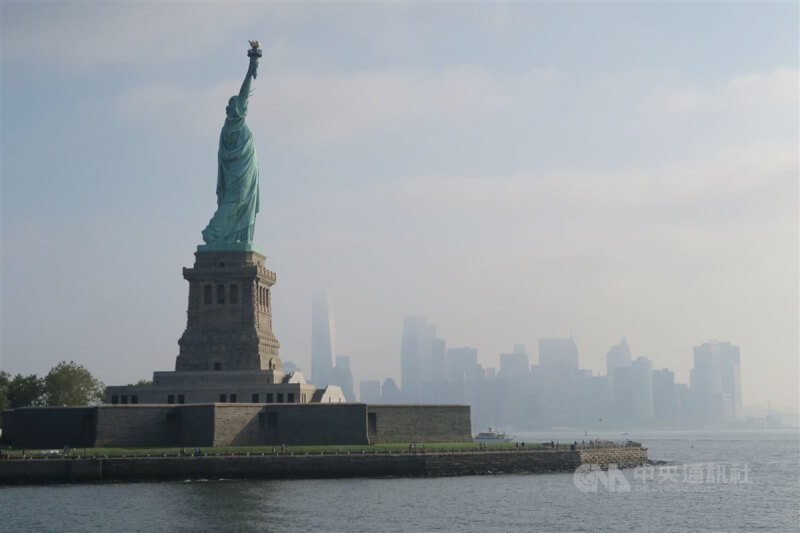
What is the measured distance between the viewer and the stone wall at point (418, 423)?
8288cm

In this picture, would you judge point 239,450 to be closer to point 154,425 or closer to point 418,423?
point 154,425

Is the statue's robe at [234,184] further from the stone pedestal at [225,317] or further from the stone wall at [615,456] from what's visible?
the stone wall at [615,456]

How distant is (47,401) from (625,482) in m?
58.8

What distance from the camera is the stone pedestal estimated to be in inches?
3374

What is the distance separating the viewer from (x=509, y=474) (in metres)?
78.2

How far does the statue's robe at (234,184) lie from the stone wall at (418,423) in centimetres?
1832

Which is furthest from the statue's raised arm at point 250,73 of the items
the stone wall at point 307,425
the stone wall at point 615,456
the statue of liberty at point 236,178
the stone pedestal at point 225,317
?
the stone wall at point 615,456

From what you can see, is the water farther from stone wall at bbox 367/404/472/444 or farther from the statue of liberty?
the statue of liberty

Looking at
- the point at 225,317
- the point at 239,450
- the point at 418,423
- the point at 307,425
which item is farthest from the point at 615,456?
the point at 225,317

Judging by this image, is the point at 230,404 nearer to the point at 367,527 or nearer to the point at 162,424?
the point at 162,424

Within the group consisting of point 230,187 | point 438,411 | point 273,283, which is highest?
point 230,187

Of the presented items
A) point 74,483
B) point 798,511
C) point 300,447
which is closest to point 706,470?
point 798,511

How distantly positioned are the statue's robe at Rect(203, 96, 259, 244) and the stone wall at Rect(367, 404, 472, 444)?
18319 mm

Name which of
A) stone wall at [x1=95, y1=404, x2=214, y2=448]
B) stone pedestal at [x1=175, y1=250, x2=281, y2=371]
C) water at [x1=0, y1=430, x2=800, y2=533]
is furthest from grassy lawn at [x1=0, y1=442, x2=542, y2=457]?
stone pedestal at [x1=175, y1=250, x2=281, y2=371]
